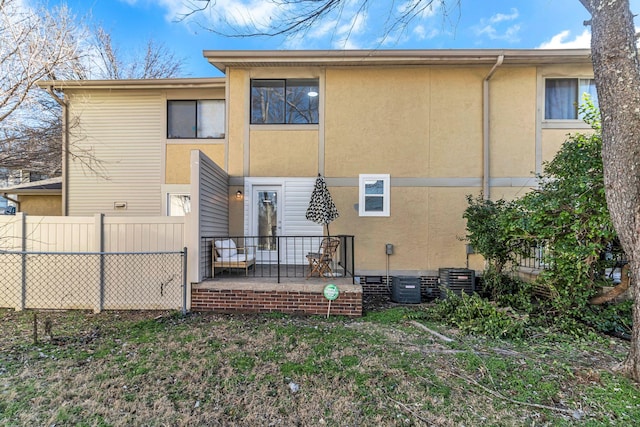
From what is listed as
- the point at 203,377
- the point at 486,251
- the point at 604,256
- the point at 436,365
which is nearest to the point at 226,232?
the point at 203,377

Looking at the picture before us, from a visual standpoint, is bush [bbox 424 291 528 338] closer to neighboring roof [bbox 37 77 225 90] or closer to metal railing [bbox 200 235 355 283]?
metal railing [bbox 200 235 355 283]

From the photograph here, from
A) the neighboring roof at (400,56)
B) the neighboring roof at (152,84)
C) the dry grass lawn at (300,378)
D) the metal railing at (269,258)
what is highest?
the neighboring roof at (400,56)

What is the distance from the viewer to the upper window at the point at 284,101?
7.19 metres

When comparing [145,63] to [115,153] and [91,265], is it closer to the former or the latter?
[115,153]

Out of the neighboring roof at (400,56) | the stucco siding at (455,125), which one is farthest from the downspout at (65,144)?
the stucco siding at (455,125)

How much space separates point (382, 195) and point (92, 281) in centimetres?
614

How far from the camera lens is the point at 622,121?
2.84 m

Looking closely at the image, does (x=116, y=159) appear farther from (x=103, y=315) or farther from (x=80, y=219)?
(x=103, y=315)

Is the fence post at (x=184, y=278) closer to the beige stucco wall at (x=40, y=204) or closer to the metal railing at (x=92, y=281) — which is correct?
the metal railing at (x=92, y=281)

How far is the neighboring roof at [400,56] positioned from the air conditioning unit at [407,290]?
5.06m

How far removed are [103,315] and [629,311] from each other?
8415 mm

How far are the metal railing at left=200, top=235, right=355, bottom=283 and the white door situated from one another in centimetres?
2

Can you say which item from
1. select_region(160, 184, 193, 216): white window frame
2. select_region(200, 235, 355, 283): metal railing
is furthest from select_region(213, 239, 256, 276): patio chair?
select_region(160, 184, 193, 216): white window frame

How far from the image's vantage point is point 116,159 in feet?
27.2
